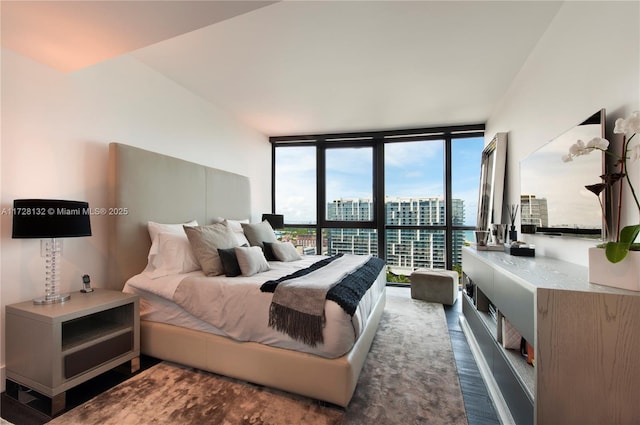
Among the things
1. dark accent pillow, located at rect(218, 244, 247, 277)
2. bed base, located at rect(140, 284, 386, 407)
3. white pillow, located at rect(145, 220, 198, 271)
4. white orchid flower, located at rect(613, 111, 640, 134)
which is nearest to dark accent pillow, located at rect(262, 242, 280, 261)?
dark accent pillow, located at rect(218, 244, 247, 277)

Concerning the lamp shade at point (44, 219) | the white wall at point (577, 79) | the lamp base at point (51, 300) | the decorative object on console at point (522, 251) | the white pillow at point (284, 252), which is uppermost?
the white wall at point (577, 79)

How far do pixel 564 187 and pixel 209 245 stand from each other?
2.73 metres

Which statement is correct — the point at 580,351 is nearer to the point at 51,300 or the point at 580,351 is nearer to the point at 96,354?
the point at 96,354

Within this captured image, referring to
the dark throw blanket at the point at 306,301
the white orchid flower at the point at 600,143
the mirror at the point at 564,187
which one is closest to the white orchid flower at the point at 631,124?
the white orchid flower at the point at 600,143

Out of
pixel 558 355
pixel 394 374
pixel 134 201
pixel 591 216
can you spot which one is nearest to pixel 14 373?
pixel 134 201

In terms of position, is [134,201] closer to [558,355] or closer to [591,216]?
[558,355]

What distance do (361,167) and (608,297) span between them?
418cm

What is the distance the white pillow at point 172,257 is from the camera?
2422mm

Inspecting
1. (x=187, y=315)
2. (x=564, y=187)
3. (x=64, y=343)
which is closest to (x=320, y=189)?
(x=187, y=315)

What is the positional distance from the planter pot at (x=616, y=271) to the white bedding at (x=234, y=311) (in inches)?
47.4

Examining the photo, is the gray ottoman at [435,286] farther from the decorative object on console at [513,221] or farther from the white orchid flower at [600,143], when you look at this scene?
the white orchid flower at [600,143]

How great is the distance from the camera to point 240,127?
431 centimetres

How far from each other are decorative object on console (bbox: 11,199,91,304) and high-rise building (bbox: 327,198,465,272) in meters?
3.76

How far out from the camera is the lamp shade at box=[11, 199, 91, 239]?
1.70 metres
